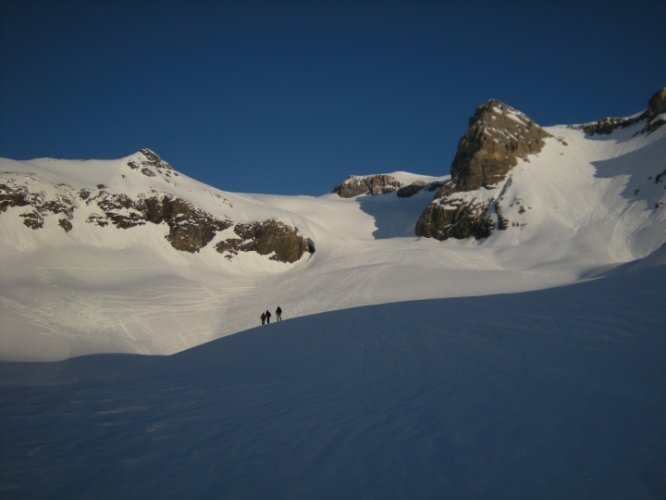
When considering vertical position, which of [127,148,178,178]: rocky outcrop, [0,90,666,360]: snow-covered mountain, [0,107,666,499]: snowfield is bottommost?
[0,107,666,499]: snowfield

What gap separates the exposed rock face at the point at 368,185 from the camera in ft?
339

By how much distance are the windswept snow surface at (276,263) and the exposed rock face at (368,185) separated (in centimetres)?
3325

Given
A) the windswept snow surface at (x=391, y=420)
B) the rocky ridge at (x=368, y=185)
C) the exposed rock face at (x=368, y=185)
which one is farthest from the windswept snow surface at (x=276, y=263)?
the exposed rock face at (x=368, y=185)

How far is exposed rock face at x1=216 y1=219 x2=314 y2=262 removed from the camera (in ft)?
181

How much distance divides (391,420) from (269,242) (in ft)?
169

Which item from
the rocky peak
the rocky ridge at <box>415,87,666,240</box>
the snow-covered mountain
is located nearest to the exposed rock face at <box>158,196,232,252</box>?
the snow-covered mountain

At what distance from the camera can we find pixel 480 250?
48.8 m

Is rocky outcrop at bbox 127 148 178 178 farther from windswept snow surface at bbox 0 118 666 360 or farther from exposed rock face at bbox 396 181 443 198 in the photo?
exposed rock face at bbox 396 181 443 198

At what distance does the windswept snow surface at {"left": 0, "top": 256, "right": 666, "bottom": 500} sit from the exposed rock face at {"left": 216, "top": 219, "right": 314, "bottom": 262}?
144 feet

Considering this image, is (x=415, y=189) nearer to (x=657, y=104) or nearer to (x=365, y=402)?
(x=657, y=104)

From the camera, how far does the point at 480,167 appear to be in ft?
202

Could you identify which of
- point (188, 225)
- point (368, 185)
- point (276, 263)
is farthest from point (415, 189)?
point (188, 225)

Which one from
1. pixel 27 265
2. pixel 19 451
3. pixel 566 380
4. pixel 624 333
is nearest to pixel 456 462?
pixel 566 380

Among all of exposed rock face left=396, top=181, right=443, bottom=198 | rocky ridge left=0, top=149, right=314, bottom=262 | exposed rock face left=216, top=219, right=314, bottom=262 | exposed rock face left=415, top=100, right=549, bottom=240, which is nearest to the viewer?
rocky ridge left=0, top=149, right=314, bottom=262
